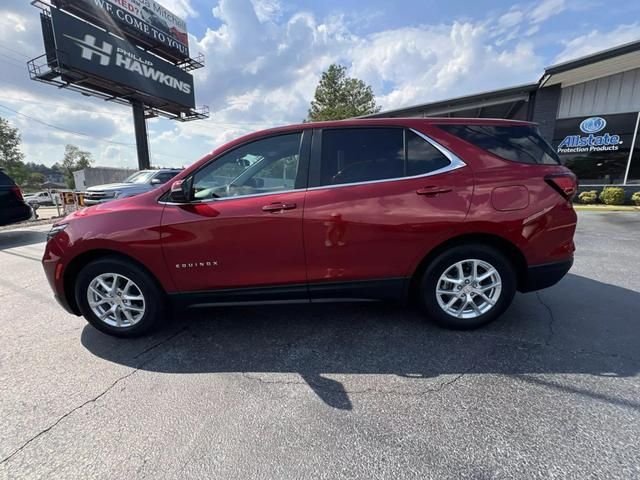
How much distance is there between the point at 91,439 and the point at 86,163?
3864 inches

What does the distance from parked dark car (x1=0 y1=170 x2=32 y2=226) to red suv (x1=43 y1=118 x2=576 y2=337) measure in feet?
21.6

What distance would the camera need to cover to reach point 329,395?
209 centimetres

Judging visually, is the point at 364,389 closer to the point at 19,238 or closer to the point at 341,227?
the point at 341,227

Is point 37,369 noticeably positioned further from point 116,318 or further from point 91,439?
point 91,439

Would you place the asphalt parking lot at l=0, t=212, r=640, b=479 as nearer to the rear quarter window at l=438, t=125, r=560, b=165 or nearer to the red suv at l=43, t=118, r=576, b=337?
the red suv at l=43, t=118, r=576, b=337

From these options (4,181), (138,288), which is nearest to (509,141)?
(138,288)

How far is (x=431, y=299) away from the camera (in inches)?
108

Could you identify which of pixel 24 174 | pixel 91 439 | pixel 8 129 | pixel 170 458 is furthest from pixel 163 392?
pixel 24 174

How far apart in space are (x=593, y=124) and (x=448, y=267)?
13.1m

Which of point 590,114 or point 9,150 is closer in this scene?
Result: point 590,114

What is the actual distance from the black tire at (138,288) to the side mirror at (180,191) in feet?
2.33

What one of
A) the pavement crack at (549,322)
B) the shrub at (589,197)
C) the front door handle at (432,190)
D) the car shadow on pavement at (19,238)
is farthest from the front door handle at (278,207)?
the shrub at (589,197)

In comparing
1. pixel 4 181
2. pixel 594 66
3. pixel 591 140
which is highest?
pixel 594 66

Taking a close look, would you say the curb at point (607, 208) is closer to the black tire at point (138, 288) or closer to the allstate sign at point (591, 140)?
the allstate sign at point (591, 140)
